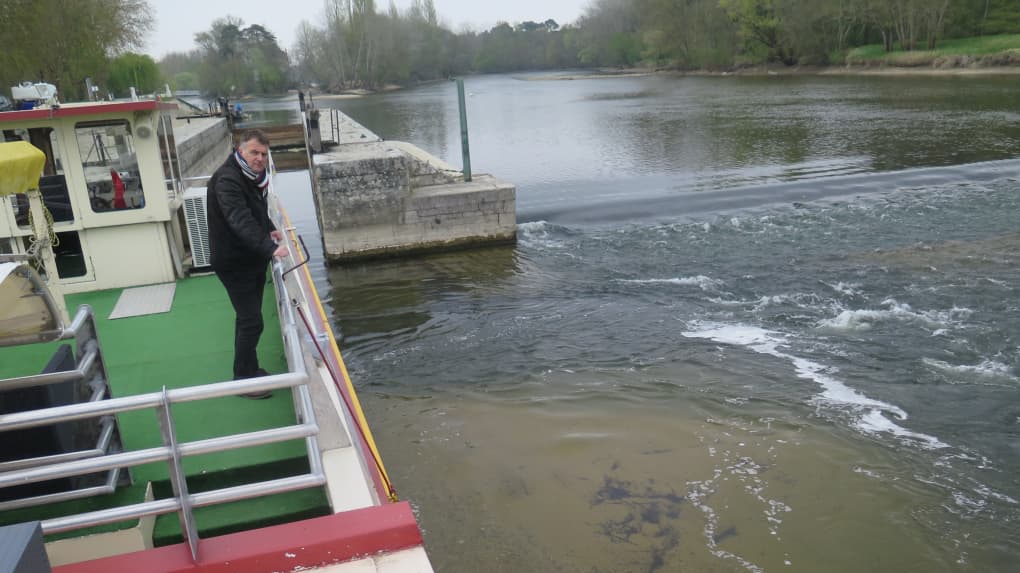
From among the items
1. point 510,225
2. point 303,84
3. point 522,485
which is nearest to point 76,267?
point 522,485

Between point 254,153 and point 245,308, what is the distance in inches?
40.2

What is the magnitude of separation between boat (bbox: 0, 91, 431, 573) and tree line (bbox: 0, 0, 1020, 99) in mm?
35216

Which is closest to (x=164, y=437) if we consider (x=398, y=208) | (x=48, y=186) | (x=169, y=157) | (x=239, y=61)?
(x=48, y=186)

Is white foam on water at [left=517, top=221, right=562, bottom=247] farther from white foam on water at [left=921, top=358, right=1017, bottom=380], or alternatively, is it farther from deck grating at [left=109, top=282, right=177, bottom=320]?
deck grating at [left=109, top=282, right=177, bottom=320]

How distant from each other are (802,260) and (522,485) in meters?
8.23

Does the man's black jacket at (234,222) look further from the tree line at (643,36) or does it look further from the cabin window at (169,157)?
the tree line at (643,36)

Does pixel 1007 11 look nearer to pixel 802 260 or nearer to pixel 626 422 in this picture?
pixel 802 260

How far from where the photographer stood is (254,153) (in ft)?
15.5

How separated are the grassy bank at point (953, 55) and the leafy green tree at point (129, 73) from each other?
5601 cm

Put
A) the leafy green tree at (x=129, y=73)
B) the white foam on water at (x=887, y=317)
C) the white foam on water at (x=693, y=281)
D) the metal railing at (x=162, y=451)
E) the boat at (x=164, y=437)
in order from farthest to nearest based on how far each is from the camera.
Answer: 1. the leafy green tree at (x=129, y=73)
2. the white foam on water at (x=693, y=281)
3. the white foam on water at (x=887, y=317)
4. the boat at (x=164, y=437)
5. the metal railing at (x=162, y=451)

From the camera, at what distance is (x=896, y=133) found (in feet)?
85.2

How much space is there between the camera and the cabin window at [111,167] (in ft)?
24.5

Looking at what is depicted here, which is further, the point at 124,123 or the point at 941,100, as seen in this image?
the point at 941,100

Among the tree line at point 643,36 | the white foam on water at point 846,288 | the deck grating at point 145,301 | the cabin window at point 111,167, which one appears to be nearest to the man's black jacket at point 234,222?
the deck grating at point 145,301
